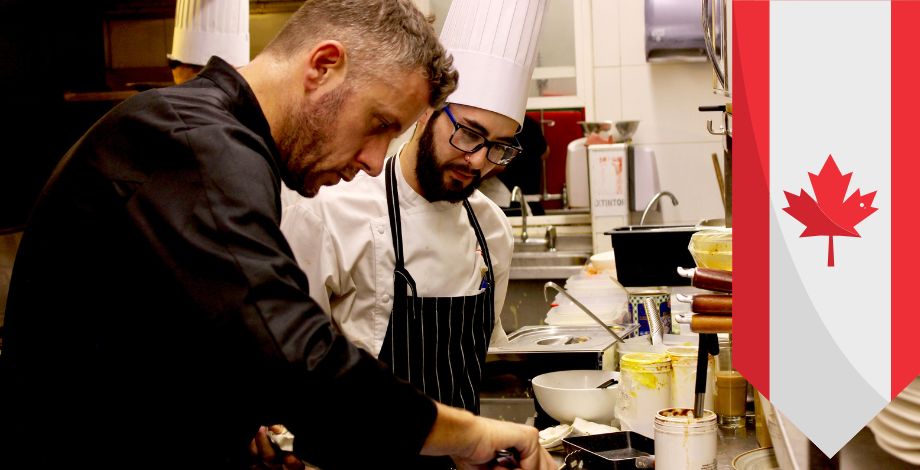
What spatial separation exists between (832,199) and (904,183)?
0.07 metres

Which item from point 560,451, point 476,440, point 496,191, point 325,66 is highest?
point 325,66

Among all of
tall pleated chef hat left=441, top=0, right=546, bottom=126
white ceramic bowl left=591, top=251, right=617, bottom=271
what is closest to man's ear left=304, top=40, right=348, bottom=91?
tall pleated chef hat left=441, top=0, right=546, bottom=126

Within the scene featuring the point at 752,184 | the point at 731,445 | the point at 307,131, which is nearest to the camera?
the point at 752,184

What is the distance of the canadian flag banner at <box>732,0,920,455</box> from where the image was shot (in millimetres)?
887

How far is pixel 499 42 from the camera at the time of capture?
8.86 feet

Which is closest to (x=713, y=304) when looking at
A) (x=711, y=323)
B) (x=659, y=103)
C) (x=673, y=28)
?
(x=711, y=323)

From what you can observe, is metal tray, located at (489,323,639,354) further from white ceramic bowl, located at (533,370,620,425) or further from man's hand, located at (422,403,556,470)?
man's hand, located at (422,403,556,470)

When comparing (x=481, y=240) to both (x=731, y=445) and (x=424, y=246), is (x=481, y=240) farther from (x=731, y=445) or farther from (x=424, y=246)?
(x=731, y=445)

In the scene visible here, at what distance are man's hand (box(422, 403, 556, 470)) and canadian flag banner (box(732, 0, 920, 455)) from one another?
0.42 metres

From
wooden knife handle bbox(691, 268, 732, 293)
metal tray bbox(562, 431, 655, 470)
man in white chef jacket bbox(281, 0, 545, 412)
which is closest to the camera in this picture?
wooden knife handle bbox(691, 268, 732, 293)

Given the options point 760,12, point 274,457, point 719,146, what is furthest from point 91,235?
point 719,146

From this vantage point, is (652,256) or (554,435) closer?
(554,435)

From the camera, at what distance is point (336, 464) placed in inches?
47.3

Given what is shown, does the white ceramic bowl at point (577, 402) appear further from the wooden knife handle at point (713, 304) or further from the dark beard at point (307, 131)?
the dark beard at point (307, 131)
